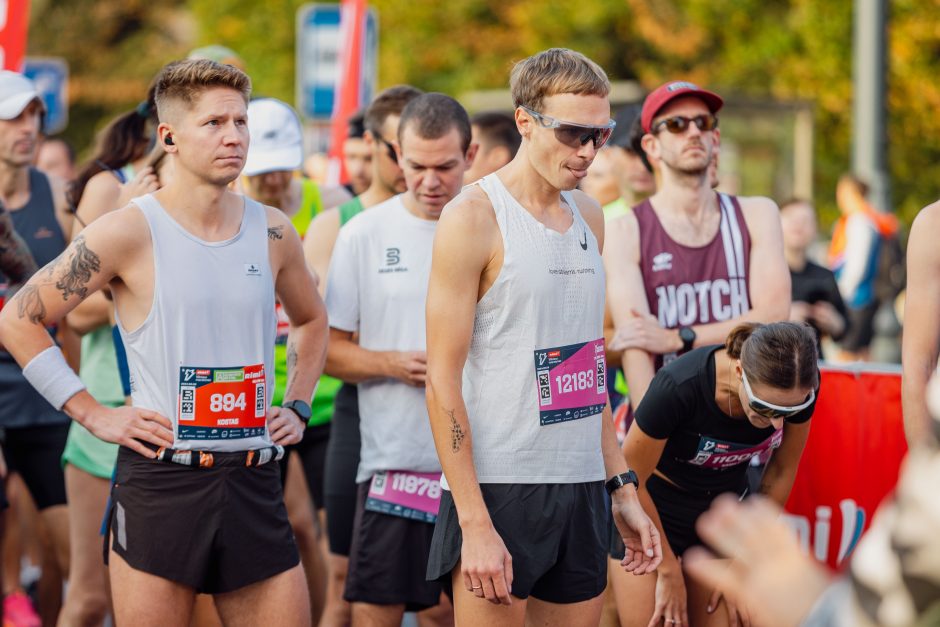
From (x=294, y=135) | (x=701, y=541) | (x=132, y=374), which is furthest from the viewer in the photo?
(x=294, y=135)

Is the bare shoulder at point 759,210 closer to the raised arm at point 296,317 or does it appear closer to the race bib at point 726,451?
the race bib at point 726,451

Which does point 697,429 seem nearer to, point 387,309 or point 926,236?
point 926,236

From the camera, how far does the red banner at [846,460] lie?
6.14 meters

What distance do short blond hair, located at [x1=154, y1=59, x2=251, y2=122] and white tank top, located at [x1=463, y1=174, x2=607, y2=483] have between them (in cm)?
89

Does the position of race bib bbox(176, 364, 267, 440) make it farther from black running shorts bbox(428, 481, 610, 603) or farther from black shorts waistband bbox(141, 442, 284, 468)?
black running shorts bbox(428, 481, 610, 603)

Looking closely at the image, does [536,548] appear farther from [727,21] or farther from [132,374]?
[727,21]

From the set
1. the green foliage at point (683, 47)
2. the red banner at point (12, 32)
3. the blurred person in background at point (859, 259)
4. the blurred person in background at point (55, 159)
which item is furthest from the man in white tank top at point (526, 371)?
the green foliage at point (683, 47)

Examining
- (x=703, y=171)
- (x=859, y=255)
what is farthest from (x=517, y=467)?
(x=859, y=255)

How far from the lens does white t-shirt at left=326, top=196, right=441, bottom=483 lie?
5383mm

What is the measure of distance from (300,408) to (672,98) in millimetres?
2027

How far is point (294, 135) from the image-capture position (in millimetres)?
6367

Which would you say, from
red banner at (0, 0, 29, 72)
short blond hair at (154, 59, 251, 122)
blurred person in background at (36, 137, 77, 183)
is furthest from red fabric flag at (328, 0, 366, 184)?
short blond hair at (154, 59, 251, 122)

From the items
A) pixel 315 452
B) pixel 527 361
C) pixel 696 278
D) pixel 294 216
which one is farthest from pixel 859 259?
pixel 527 361

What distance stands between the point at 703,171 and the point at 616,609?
176 cm
